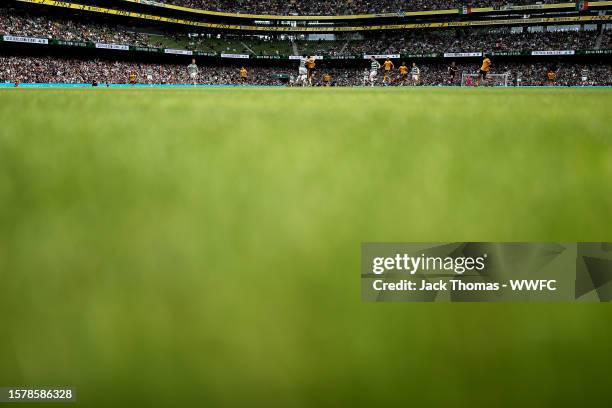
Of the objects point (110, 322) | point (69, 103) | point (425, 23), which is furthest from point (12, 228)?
point (425, 23)

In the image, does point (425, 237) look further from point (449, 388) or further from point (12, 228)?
point (12, 228)

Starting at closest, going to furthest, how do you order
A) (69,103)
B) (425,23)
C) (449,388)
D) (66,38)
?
(449,388) → (69,103) → (66,38) → (425,23)

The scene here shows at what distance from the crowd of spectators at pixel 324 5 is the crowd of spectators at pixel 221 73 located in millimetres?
6559

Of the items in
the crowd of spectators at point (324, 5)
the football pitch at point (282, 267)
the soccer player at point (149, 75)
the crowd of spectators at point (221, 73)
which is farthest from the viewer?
the crowd of spectators at point (324, 5)

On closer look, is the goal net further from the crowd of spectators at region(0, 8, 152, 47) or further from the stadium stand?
the crowd of spectators at region(0, 8, 152, 47)

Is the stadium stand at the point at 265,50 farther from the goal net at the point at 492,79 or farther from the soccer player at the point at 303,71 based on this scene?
the soccer player at the point at 303,71

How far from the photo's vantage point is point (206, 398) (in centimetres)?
59

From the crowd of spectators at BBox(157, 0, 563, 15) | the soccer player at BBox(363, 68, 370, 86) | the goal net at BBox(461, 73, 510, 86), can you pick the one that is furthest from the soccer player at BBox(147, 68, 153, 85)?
the goal net at BBox(461, 73, 510, 86)

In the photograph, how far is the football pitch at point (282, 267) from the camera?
1.97 feet

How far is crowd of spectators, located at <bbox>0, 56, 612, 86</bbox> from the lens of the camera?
2841 centimetres

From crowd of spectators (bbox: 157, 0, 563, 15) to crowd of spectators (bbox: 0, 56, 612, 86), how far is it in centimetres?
656

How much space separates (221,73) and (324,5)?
15.0 meters

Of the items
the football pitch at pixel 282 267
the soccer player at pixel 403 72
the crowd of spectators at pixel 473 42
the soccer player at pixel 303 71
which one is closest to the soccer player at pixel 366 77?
the crowd of spectators at pixel 473 42

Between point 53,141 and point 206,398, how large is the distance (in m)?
1.13
